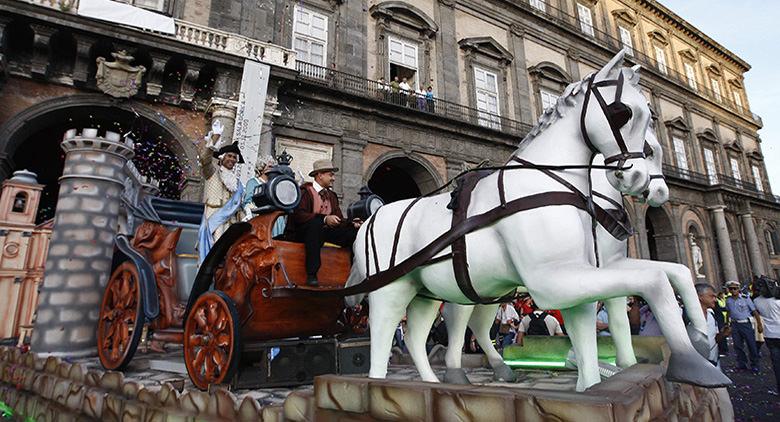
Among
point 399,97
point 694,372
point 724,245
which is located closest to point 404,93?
point 399,97

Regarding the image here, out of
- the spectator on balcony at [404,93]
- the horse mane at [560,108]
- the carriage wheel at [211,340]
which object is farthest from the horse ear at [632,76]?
the spectator on balcony at [404,93]

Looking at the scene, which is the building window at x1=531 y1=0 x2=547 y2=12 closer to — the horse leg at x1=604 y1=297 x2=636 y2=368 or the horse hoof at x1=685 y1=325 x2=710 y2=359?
the horse leg at x1=604 y1=297 x2=636 y2=368

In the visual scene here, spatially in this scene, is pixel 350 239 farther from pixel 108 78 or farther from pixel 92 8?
pixel 92 8

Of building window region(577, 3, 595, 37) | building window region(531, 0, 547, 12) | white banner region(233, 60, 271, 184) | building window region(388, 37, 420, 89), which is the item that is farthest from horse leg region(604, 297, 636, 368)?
building window region(577, 3, 595, 37)

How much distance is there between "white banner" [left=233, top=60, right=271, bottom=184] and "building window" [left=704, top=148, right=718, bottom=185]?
24.6 meters

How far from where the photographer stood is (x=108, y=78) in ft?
27.2

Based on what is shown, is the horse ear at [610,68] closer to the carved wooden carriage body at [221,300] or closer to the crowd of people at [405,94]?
the carved wooden carriage body at [221,300]

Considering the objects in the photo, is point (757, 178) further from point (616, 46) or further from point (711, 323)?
point (711, 323)

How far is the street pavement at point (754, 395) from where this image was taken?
446 cm

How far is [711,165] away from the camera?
2377 centimetres

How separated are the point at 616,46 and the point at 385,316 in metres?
23.3

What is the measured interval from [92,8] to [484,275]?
9.86 metres

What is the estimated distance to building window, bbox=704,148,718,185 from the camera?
23.0m

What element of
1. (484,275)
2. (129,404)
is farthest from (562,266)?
(129,404)
